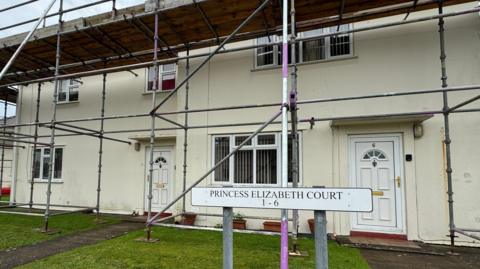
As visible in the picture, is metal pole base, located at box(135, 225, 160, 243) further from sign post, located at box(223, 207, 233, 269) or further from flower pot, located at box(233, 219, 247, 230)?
sign post, located at box(223, 207, 233, 269)

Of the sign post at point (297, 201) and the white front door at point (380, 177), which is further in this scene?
the white front door at point (380, 177)

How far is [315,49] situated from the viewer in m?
7.27

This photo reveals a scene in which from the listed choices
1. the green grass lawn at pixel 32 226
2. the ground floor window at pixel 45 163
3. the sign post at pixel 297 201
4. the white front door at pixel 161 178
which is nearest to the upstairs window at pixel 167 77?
the white front door at pixel 161 178

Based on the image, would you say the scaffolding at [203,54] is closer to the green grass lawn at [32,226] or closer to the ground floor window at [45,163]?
the green grass lawn at [32,226]

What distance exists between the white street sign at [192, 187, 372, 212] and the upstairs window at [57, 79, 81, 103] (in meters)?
9.80

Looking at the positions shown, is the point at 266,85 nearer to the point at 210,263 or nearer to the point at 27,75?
the point at 210,263

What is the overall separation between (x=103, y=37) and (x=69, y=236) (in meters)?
4.71

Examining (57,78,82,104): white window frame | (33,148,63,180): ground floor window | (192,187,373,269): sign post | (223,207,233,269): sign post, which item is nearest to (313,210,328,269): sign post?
(192,187,373,269): sign post

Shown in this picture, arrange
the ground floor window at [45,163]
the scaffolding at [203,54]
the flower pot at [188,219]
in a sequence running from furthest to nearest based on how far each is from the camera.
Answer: the ground floor window at [45,163]
the flower pot at [188,219]
the scaffolding at [203,54]

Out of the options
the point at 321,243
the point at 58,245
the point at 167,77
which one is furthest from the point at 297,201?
the point at 167,77

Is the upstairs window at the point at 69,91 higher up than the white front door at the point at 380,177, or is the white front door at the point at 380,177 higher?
the upstairs window at the point at 69,91

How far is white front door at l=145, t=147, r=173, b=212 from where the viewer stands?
891 centimetres

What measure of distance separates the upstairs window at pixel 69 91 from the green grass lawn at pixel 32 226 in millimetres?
4160

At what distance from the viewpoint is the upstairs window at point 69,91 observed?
418 inches
